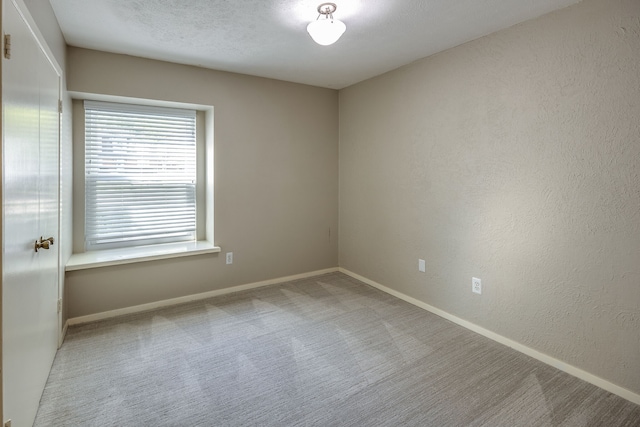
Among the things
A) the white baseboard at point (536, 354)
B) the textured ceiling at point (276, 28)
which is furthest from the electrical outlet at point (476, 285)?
the textured ceiling at point (276, 28)

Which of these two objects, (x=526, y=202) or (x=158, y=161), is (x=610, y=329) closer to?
(x=526, y=202)

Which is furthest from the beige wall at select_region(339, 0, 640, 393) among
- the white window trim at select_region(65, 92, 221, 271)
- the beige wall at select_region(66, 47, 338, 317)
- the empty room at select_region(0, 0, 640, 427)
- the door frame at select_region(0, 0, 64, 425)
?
the door frame at select_region(0, 0, 64, 425)

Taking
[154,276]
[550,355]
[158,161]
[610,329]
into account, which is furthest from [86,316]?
[610,329]

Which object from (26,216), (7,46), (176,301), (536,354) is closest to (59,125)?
(26,216)

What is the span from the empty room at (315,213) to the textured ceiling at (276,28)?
26 mm

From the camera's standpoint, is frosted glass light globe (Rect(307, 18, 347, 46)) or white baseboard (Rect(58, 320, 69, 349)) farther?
white baseboard (Rect(58, 320, 69, 349))

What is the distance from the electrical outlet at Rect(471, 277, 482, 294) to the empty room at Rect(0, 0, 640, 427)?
0.02 m

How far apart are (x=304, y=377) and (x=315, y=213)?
231 cm

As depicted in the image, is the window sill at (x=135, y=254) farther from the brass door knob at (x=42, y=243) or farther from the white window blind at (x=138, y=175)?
the brass door knob at (x=42, y=243)

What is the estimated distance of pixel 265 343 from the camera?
8.38 feet

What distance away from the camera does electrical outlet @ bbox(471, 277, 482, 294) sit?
2.73 m

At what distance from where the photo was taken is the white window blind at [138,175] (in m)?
3.15

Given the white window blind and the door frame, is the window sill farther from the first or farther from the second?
the door frame

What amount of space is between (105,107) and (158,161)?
0.65 m
